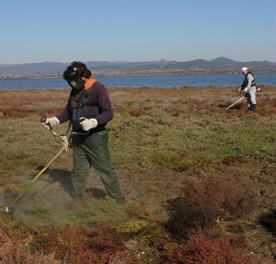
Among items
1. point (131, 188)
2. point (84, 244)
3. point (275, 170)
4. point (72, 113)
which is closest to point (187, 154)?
point (275, 170)

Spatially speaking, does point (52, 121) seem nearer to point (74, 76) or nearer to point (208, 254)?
point (74, 76)

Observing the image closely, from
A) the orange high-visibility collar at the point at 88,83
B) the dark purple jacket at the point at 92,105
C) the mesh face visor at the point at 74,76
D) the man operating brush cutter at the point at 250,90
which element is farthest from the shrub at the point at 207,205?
the man operating brush cutter at the point at 250,90

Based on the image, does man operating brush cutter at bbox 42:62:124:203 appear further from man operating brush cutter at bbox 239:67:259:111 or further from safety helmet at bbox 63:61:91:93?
man operating brush cutter at bbox 239:67:259:111

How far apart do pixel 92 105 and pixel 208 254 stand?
333 cm

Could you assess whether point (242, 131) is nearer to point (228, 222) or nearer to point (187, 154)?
point (187, 154)

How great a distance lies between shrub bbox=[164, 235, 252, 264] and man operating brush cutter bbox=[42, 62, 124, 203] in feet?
8.38

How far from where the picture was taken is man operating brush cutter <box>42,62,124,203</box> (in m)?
7.30

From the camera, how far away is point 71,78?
288 inches

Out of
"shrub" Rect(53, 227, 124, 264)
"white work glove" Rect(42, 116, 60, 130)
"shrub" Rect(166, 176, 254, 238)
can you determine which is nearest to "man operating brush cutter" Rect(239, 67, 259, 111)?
"shrub" Rect(166, 176, 254, 238)

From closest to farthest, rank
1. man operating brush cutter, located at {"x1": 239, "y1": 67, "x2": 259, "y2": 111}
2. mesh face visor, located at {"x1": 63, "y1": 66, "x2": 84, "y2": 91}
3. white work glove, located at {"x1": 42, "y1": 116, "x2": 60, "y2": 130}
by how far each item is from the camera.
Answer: mesh face visor, located at {"x1": 63, "y1": 66, "x2": 84, "y2": 91}
white work glove, located at {"x1": 42, "y1": 116, "x2": 60, "y2": 130}
man operating brush cutter, located at {"x1": 239, "y1": 67, "x2": 259, "y2": 111}

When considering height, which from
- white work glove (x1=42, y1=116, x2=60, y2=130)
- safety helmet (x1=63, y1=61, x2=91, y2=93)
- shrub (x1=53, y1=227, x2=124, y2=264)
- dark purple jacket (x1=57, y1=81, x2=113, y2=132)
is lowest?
shrub (x1=53, y1=227, x2=124, y2=264)

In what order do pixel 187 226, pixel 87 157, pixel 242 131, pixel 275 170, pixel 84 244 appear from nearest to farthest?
pixel 84 244 < pixel 187 226 < pixel 87 157 < pixel 275 170 < pixel 242 131

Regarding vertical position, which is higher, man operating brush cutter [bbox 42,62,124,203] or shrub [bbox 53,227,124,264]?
man operating brush cutter [bbox 42,62,124,203]

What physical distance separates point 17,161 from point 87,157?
390 cm
